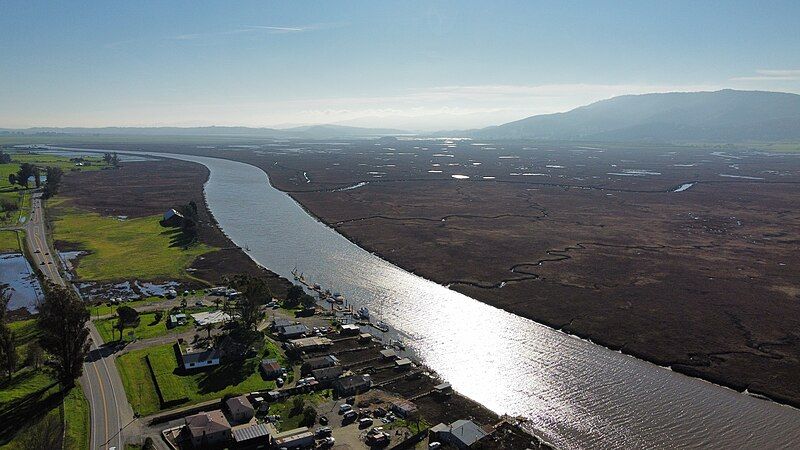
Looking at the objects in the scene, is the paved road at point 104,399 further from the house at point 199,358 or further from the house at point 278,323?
the house at point 278,323

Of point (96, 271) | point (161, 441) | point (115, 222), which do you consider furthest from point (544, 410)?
point (115, 222)

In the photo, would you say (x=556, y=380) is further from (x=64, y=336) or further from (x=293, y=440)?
(x=64, y=336)

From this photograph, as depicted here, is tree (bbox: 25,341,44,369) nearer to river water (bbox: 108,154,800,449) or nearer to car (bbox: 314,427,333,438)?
car (bbox: 314,427,333,438)

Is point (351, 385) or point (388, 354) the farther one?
point (388, 354)

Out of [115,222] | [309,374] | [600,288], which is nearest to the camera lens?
[309,374]

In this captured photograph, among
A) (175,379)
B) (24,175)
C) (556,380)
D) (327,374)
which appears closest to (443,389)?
(327,374)

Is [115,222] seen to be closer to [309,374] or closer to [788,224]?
[309,374]

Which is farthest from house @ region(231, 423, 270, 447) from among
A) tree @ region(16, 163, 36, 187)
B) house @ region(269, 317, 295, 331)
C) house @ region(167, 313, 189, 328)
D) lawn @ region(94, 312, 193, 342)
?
tree @ region(16, 163, 36, 187)
